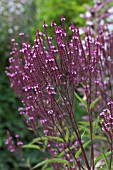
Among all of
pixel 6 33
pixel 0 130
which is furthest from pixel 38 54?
pixel 6 33

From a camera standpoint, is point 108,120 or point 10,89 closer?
point 108,120

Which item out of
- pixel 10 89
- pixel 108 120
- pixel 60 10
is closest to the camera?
pixel 108 120

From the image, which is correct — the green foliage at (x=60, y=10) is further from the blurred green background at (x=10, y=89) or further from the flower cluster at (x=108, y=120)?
the flower cluster at (x=108, y=120)

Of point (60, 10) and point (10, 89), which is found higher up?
point (60, 10)

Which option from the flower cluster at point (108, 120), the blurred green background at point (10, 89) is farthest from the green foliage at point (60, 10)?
the flower cluster at point (108, 120)

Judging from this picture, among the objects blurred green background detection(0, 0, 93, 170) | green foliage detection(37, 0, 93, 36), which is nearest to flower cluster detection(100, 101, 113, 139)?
blurred green background detection(0, 0, 93, 170)

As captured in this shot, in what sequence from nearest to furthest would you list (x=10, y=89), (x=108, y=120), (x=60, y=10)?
(x=108, y=120) < (x=10, y=89) < (x=60, y=10)

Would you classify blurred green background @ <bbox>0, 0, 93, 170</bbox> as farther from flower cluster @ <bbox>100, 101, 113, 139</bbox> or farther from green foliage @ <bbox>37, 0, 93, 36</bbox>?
flower cluster @ <bbox>100, 101, 113, 139</bbox>

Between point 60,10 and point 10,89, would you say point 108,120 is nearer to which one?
point 10,89

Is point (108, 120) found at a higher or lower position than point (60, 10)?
lower

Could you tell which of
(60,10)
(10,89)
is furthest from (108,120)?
(60,10)

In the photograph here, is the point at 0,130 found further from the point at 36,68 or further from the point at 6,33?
the point at 36,68
